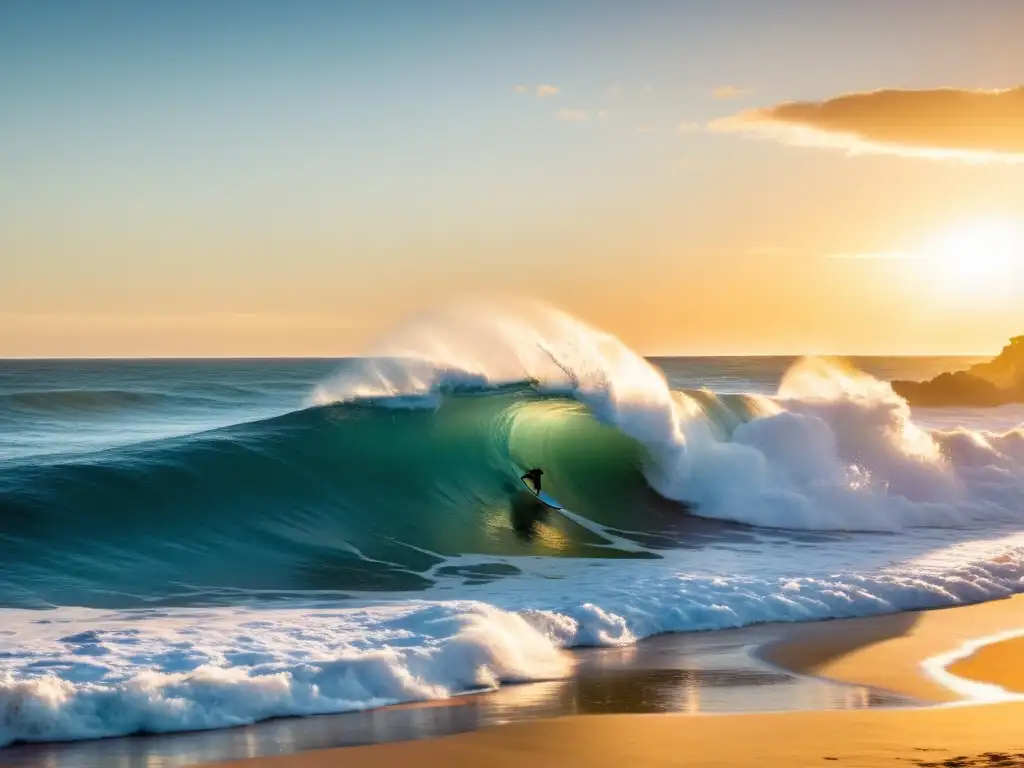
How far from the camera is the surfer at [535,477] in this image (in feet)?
54.2

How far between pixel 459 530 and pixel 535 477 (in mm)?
2469

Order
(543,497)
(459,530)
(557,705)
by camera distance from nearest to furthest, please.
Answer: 1. (557,705)
2. (459,530)
3. (543,497)

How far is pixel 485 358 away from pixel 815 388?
628cm

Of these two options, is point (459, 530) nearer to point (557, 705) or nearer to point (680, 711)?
point (557, 705)

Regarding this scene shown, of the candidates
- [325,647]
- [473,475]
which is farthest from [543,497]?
[325,647]

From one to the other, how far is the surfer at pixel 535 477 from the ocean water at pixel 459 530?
0.29 metres

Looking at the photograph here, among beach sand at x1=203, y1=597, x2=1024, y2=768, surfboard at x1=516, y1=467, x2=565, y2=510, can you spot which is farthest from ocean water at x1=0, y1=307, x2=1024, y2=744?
beach sand at x1=203, y1=597, x2=1024, y2=768

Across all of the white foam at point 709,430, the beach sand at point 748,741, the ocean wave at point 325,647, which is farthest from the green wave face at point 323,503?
the beach sand at point 748,741

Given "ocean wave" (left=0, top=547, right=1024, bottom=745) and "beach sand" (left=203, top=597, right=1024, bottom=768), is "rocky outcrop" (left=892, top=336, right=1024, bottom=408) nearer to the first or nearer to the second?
"ocean wave" (left=0, top=547, right=1024, bottom=745)

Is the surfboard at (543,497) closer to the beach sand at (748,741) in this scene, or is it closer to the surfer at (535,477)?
the surfer at (535,477)

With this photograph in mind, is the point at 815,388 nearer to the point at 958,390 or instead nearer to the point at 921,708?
the point at 921,708

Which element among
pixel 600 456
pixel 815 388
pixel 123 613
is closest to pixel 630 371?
pixel 600 456

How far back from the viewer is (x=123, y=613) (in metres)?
9.84

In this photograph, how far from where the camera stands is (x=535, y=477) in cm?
1669
